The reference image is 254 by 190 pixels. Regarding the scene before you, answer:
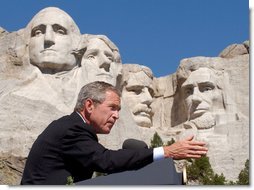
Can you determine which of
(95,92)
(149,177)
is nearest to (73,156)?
(95,92)

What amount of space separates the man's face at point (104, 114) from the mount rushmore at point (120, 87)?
3.31 metres

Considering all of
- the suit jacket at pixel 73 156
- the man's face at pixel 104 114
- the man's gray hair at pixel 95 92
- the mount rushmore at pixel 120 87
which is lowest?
the suit jacket at pixel 73 156

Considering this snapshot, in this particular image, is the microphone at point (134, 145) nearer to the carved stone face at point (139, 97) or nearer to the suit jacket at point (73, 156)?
the suit jacket at point (73, 156)

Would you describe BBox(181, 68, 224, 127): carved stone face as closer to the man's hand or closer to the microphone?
the microphone

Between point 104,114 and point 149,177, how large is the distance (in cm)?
52

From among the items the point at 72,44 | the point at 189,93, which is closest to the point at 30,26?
the point at 72,44

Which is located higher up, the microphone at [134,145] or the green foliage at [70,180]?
the microphone at [134,145]

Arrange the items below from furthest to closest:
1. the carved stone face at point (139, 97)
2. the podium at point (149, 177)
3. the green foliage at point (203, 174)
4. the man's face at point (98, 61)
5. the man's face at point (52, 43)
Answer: the carved stone face at point (139, 97) → the man's face at point (98, 61) → the man's face at point (52, 43) → the green foliage at point (203, 174) → the podium at point (149, 177)

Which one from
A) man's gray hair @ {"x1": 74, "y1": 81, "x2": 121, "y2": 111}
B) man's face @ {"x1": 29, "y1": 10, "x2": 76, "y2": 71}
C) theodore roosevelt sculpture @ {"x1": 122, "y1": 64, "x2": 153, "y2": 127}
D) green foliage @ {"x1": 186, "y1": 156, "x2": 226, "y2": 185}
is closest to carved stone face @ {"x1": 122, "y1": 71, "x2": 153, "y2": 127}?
theodore roosevelt sculpture @ {"x1": 122, "y1": 64, "x2": 153, "y2": 127}

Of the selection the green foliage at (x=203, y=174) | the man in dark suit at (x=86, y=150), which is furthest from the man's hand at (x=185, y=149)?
the green foliage at (x=203, y=174)

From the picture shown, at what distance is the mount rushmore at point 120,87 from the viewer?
7324 mm

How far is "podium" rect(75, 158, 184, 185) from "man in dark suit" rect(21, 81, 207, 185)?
121mm

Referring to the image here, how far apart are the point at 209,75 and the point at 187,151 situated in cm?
675

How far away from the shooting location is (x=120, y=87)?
9219 millimetres
